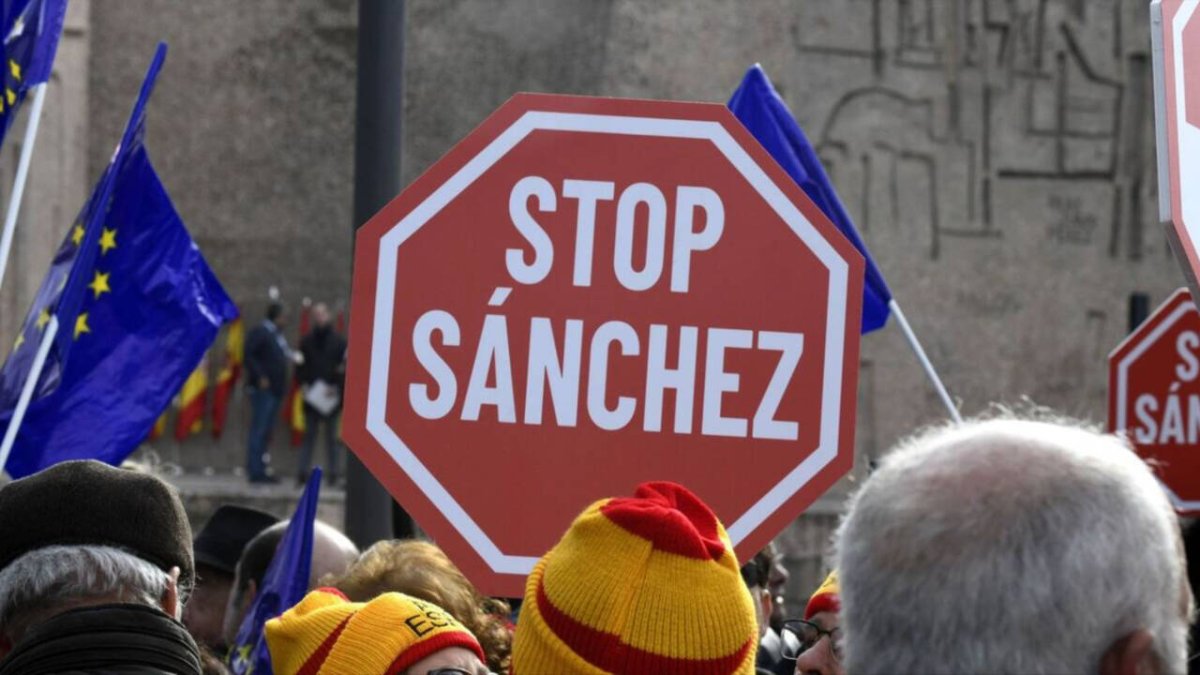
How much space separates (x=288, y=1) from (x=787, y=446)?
16.6 metres

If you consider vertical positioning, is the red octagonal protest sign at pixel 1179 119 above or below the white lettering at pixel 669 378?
above

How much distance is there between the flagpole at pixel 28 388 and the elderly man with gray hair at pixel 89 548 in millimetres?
2038

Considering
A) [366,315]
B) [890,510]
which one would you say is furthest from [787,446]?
[890,510]

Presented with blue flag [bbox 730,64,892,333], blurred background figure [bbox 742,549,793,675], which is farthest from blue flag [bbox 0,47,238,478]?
blurred background figure [bbox 742,549,793,675]

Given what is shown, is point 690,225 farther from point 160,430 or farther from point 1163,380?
point 160,430

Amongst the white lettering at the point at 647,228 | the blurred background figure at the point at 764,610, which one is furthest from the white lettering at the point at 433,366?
the blurred background figure at the point at 764,610

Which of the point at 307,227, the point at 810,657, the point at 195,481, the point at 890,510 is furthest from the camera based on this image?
the point at 307,227

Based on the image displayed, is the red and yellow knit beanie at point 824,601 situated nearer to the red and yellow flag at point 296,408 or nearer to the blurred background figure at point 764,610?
the blurred background figure at point 764,610

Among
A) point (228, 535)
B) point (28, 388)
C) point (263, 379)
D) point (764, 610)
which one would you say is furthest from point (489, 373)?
point (263, 379)

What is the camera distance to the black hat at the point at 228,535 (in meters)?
4.92

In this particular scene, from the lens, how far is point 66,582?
2.38 meters

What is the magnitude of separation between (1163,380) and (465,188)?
3463mm

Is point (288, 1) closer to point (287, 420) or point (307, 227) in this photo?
point (307, 227)

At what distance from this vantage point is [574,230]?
2928 mm
